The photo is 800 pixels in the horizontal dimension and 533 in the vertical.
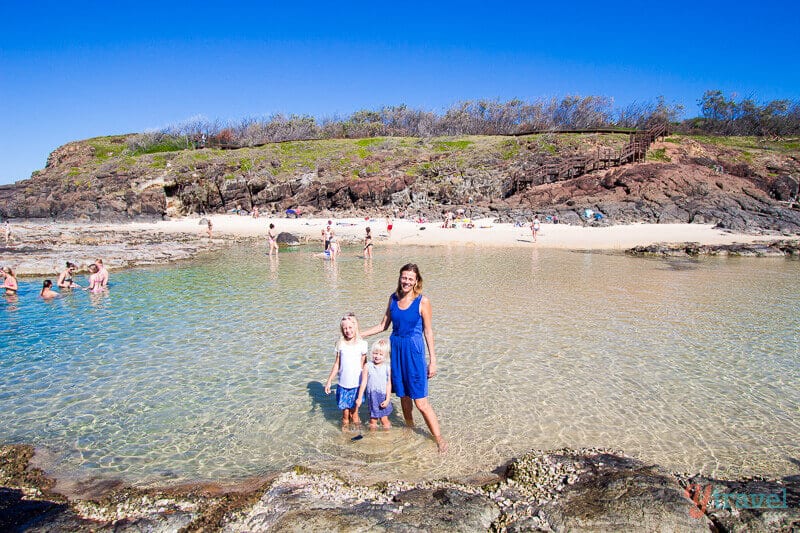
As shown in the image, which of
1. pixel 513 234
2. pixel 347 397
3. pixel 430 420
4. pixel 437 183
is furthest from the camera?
pixel 437 183

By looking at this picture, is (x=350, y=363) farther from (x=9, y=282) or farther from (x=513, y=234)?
(x=513, y=234)

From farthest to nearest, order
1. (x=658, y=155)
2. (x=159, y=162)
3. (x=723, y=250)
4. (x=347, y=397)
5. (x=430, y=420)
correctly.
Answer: (x=159, y=162)
(x=658, y=155)
(x=723, y=250)
(x=347, y=397)
(x=430, y=420)

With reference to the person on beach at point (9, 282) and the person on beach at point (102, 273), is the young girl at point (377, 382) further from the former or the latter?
the person on beach at point (9, 282)

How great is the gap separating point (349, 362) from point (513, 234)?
73.9 feet

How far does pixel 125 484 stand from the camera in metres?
4.17

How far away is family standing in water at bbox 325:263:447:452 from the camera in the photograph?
4332 millimetres

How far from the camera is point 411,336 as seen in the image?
14.3ft

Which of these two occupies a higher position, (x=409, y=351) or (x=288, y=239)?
(x=288, y=239)

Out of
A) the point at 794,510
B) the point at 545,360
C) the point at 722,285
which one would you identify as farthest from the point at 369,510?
the point at 722,285

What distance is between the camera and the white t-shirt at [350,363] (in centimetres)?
A: 488

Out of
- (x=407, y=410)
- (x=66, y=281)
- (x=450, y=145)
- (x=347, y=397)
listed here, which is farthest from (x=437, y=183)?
(x=347, y=397)

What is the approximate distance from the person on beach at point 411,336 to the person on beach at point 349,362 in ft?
0.90

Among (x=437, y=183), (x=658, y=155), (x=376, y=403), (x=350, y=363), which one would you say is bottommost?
(x=376, y=403)

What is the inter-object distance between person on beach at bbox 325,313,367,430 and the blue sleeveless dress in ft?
1.63
